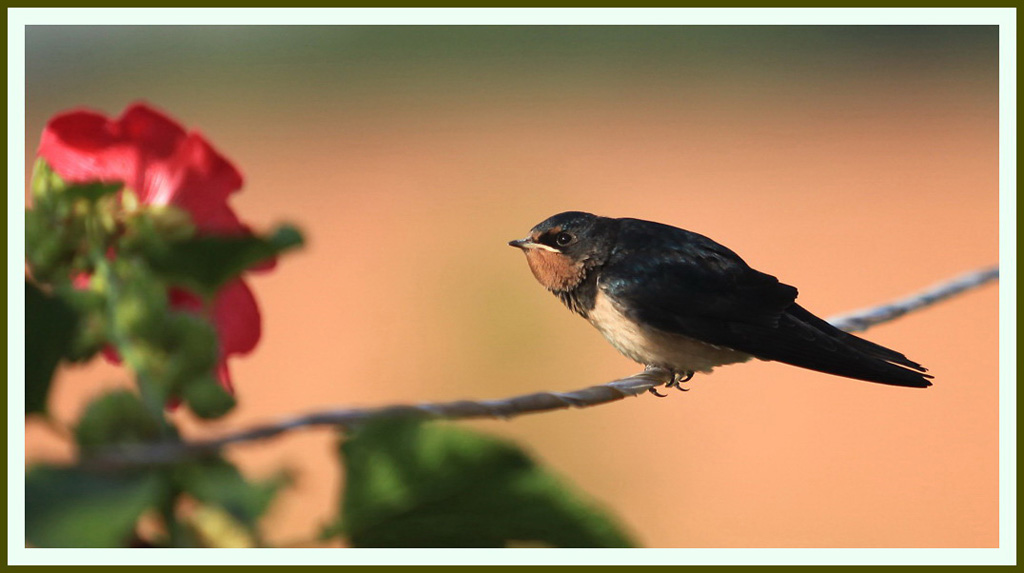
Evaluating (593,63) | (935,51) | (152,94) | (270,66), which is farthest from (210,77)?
(935,51)

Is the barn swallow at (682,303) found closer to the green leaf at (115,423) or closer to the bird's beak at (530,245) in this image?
the bird's beak at (530,245)

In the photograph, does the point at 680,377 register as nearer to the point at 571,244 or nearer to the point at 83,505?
the point at 571,244

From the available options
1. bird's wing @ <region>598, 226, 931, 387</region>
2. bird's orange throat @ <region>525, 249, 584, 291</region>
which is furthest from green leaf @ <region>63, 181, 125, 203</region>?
bird's orange throat @ <region>525, 249, 584, 291</region>

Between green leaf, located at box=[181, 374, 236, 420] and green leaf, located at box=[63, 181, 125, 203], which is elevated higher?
green leaf, located at box=[63, 181, 125, 203]

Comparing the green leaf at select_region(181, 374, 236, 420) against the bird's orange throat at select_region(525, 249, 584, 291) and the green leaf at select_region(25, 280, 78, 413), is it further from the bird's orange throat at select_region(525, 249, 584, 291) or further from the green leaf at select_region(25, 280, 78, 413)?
the bird's orange throat at select_region(525, 249, 584, 291)

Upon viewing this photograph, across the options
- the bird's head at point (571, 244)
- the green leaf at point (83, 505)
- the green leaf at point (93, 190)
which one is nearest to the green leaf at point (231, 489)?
the green leaf at point (83, 505)

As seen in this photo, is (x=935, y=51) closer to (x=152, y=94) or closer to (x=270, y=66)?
(x=270, y=66)
